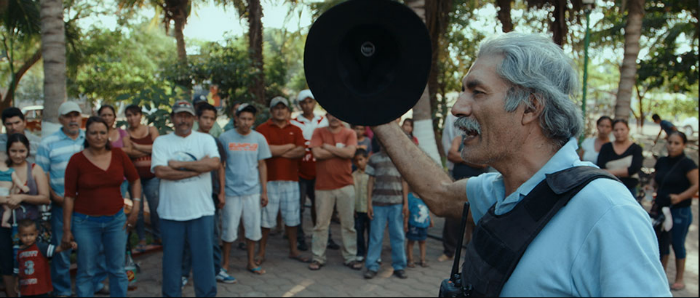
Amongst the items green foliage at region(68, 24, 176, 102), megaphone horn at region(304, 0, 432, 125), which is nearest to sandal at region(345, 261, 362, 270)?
megaphone horn at region(304, 0, 432, 125)

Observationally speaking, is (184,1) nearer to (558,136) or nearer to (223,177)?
(223,177)

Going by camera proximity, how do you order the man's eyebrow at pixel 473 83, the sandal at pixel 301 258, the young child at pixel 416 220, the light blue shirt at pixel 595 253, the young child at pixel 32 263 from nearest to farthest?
the light blue shirt at pixel 595 253 → the man's eyebrow at pixel 473 83 → the young child at pixel 32 263 → the young child at pixel 416 220 → the sandal at pixel 301 258

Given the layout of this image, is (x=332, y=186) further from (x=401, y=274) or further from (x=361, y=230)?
(x=401, y=274)

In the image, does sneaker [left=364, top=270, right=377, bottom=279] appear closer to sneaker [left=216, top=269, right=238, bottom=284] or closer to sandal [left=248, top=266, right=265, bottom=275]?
sandal [left=248, top=266, right=265, bottom=275]

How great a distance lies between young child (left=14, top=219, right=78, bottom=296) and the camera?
15.6ft

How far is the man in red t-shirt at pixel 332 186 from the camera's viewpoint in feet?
21.7

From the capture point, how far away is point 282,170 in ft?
22.2

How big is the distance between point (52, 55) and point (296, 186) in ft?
10.9

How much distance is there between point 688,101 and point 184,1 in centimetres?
3167

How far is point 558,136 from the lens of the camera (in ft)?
5.20

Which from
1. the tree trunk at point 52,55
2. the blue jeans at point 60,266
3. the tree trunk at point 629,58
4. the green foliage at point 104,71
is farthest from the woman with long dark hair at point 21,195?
the green foliage at point 104,71

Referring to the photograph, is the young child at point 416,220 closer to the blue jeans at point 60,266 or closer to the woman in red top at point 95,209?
the woman in red top at point 95,209

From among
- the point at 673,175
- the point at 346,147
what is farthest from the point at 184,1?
the point at 673,175

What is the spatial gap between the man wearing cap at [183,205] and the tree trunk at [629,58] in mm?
7737
